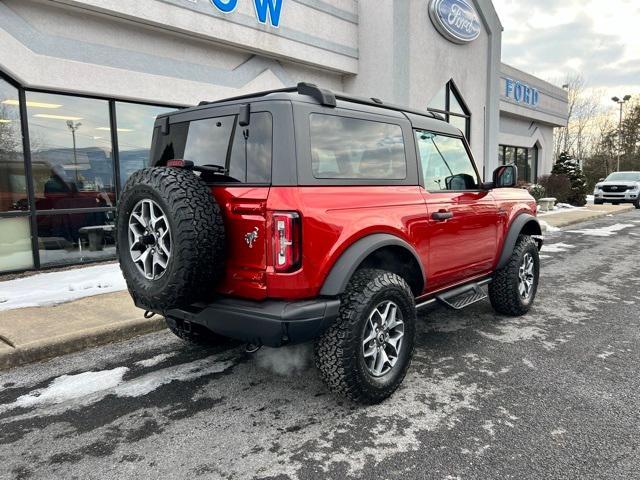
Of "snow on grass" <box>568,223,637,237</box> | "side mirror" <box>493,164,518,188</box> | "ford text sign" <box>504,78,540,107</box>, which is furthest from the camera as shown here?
"ford text sign" <box>504,78,540,107</box>

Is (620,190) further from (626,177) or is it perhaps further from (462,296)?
(462,296)

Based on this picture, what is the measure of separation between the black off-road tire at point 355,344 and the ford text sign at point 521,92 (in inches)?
759

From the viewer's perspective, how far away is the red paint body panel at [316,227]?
270cm

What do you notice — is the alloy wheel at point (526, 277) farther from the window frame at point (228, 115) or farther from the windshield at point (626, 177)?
the windshield at point (626, 177)

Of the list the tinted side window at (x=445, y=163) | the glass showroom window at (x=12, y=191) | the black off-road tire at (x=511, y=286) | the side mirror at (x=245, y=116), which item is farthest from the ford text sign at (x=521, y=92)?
the side mirror at (x=245, y=116)

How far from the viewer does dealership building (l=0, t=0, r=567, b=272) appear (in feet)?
22.2

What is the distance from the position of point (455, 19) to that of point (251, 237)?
12.4 metres

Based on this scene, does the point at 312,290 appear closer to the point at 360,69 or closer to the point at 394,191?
the point at 394,191

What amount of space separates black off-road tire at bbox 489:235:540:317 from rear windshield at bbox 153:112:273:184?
3.08 metres

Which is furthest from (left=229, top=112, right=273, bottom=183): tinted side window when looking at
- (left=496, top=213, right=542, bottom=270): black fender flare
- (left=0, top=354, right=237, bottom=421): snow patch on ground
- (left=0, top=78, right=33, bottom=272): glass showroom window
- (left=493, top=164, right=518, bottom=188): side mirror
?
(left=0, top=78, right=33, bottom=272): glass showroom window

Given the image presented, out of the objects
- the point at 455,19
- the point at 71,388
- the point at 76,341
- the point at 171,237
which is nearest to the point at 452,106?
the point at 455,19

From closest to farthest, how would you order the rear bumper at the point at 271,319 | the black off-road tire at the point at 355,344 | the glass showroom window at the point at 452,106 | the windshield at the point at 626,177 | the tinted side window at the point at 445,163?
the rear bumper at the point at 271,319
the black off-road tire at the point at 355,344
the tinted side window at the point at 445,163
the glass showroom window at the point at 452,106
the windshield at the point at 626,177

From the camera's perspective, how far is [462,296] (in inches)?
165

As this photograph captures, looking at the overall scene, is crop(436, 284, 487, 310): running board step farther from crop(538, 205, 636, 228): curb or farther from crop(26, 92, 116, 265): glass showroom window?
crop(538, 205, 636, 228): curb
